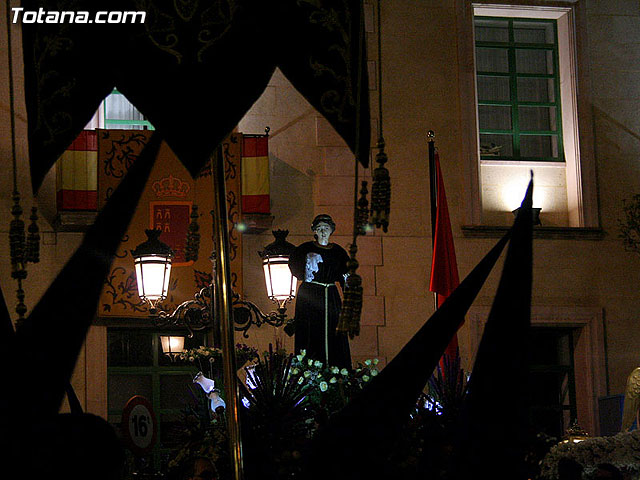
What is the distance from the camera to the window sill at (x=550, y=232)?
38.2 ft

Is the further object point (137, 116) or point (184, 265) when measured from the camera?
point (137, 116)

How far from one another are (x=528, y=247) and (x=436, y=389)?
8.76ft

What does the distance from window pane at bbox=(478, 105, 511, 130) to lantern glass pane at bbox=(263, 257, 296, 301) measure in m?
4.49

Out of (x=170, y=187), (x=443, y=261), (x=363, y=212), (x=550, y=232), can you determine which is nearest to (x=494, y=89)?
(x=550, y=232)

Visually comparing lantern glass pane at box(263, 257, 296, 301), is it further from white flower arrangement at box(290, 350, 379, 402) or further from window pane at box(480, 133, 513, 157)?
window pane at box(480, 133, 513, 157)

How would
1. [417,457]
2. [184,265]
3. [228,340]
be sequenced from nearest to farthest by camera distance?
1. [228,340]
2. [417,457]
3. [184,265]

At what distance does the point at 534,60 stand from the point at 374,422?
1088 centimetres

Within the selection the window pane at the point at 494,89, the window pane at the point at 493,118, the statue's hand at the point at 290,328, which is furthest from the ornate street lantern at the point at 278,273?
the window pane at the point at 494,89

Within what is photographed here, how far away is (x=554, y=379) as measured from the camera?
11938 mm

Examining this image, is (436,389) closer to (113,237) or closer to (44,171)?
(44,171)

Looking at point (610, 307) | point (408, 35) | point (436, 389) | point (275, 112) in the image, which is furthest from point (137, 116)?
point (436, 389)

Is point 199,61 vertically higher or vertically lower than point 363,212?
higher

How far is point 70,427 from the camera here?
216 cm

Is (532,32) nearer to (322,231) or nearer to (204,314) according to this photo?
(322,231)
